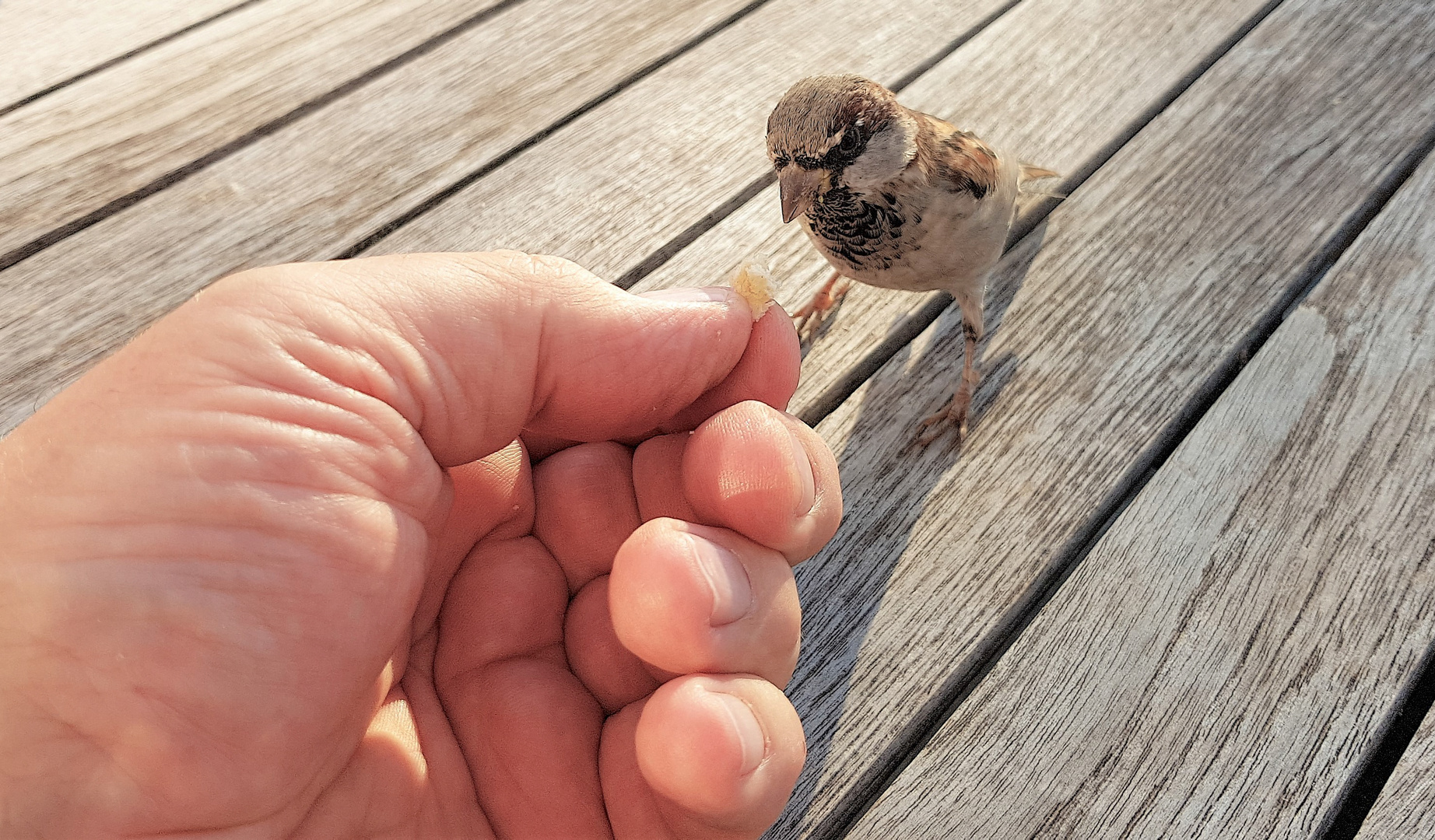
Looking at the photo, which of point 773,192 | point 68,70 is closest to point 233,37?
point 68,70

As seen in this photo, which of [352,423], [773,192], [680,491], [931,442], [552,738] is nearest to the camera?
[352,423]

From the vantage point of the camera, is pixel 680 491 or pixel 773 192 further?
pixel 773 192

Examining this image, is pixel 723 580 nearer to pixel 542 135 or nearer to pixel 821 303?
pixel 821 303

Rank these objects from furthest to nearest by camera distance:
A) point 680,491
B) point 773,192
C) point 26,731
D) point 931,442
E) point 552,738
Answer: point 773,192, point 931,442, point 680,491, point 552,738, point 26,731

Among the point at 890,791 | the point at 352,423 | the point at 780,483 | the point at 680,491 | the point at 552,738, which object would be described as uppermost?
the point at 352,423

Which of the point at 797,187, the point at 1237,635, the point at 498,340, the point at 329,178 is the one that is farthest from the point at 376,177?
the point at 1237,635

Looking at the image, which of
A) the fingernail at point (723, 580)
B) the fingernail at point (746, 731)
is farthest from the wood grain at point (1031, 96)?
the fingernail at point (746, 731)

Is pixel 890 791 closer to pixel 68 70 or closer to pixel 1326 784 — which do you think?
pixel 1326 784
